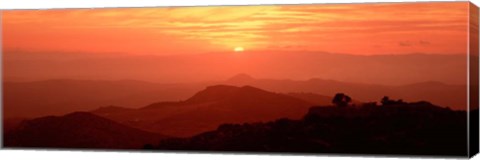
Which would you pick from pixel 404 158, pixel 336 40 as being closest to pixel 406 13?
pixel 336 40

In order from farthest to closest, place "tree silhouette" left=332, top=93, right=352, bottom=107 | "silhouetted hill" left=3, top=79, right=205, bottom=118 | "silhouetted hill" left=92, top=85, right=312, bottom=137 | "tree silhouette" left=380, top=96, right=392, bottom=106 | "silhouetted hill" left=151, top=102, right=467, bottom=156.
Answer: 1. "silhouetted hill" left=3, top=79, right=205, bottom=118
2. "silhouetted hill" left=92, top=85, right=312, bottom=137
3. "tree silhouette" left=332, top=93, right=352, bottom=107
4. "tree silhouette" left=380, top=96, right=392, bottom=106
5. "silhouetted hill" left=151, top=102, right=467, bottom=156

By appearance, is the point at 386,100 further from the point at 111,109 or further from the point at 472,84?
the point at 111,109

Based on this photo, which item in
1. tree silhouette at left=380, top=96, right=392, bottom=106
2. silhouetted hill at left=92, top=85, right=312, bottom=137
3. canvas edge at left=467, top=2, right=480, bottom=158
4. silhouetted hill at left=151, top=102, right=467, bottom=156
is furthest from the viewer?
silhouetted hill at left=92, top=85, right=312, bottom=137

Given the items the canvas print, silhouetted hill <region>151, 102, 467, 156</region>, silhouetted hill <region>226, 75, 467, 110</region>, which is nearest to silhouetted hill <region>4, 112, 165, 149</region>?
the canvas print

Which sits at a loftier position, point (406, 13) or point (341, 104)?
point (406, 13)

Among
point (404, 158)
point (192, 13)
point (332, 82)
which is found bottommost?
point (404, 158)

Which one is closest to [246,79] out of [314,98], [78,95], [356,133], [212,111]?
[212,111]

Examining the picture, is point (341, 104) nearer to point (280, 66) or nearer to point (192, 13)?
point (280, 66)

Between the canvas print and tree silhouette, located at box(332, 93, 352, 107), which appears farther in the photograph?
tree silhouette, located at box(332, 93, 352, 107)

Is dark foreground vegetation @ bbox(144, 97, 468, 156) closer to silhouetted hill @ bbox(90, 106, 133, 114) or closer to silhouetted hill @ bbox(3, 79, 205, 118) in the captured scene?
silhouetted hill @ bbox(3, 79, 205, 118)
